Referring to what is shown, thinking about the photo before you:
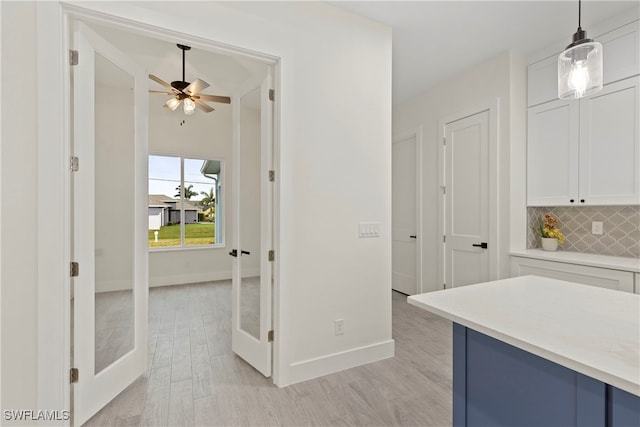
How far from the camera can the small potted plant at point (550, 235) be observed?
3107 mm

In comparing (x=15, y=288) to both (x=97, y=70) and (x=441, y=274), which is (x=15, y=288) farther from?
(x=441, y=274)

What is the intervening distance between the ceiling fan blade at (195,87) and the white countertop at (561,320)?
350 centimetres

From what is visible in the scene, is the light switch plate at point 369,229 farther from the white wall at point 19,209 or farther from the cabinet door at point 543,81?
the cabinet door at point 543,81

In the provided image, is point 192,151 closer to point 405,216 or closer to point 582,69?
point 405,216

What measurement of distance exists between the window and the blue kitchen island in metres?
5.16

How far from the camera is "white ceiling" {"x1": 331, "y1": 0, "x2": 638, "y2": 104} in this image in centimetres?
246

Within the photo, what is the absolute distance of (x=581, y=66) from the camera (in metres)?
1.36

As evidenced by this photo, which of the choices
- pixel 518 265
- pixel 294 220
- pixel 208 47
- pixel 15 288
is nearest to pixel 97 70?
pixel 208 47

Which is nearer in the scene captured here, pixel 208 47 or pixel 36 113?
pixel 36 113

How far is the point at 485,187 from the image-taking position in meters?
3.43

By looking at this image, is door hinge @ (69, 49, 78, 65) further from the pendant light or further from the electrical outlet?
the electrical outlet

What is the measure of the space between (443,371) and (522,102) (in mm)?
2793

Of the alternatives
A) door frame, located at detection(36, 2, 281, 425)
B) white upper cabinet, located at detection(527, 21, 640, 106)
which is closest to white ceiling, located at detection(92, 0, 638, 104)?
white upper cabinet, located at detection(527, 21, 640, 106)

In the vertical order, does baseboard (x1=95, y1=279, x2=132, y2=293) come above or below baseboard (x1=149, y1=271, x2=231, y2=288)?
above
